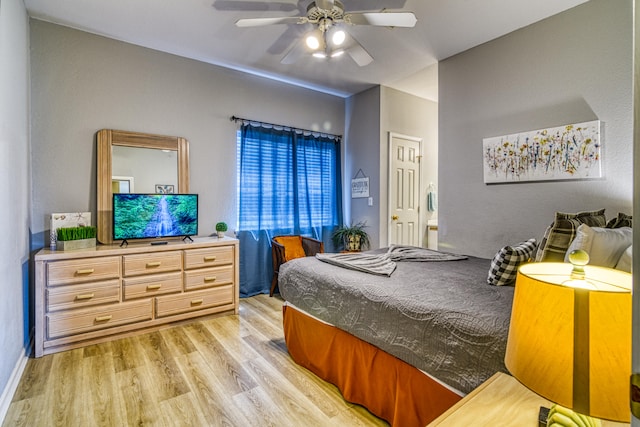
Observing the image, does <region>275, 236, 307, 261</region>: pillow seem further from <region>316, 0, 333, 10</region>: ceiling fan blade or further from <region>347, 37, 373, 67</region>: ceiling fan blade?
<region>316, 0, 333, 10</region>: ceiling fan blade

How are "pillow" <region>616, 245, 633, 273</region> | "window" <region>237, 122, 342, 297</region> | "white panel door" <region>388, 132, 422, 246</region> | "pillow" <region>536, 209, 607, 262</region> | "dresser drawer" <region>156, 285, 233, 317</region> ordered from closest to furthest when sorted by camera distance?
"pillow" <region>616, 245, 633, 273</region> → "pillow" <region>536, 209, 607, 262</region> → "dresser drawer" <region>156, 285, 233, 317</region> → "window" <region>237, 122, 342, 297</region> → "white panel door" <region>388, 132, 422, 246</region>

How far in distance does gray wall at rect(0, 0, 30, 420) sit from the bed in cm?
169

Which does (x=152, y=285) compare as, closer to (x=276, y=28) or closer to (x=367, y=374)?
(x=367, y=374)

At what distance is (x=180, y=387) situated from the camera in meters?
2.01

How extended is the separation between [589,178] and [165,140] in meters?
3.87

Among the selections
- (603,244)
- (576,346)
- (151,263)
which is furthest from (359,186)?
(576,346)

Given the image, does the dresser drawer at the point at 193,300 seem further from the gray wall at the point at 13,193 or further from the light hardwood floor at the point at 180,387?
the gray wall at the point at 13,193

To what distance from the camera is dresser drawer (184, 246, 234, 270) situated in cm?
301

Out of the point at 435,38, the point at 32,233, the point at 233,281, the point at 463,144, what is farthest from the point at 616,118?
the point at 32,233

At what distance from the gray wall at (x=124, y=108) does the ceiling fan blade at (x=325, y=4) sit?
77.7 inches

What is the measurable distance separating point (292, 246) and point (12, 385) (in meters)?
2.69

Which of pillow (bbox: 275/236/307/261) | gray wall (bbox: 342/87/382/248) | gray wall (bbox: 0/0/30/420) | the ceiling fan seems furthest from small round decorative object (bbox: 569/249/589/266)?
gray wall (bbox: 342/87/382/248)

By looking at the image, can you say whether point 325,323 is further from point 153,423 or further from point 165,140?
point 165,140

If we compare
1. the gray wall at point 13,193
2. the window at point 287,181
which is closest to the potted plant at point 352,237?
the window at point 287,181
